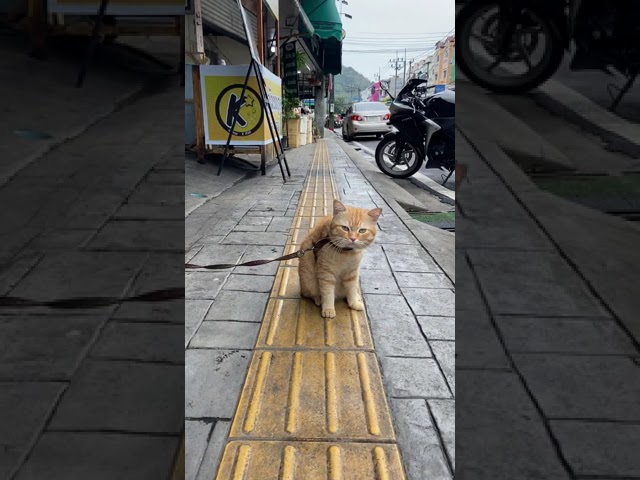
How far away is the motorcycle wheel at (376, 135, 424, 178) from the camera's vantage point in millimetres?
6863

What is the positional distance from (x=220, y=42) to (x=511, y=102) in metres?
7.18

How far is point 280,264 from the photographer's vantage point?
281 cm

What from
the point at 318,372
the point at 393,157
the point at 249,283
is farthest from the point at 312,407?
the point at 393,157

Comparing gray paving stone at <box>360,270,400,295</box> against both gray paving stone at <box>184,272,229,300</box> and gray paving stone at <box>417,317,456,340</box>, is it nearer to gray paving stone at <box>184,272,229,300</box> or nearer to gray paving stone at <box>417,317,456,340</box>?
gray paving stone at <box>417,317,456,340</box>

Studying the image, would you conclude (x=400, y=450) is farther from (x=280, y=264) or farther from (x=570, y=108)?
(x=280, y=264)

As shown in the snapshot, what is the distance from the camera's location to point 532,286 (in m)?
1.11

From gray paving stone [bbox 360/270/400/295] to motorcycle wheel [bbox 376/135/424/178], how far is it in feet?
14.5

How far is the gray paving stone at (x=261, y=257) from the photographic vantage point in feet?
8.77

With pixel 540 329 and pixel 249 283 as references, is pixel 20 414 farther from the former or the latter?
pixel 249 283

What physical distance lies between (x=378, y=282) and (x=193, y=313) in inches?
42.8

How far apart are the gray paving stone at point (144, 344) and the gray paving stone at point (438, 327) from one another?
119 cm

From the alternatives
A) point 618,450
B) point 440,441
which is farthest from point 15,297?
point 618,450

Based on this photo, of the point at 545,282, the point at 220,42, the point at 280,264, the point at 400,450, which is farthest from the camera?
the point at 220,42

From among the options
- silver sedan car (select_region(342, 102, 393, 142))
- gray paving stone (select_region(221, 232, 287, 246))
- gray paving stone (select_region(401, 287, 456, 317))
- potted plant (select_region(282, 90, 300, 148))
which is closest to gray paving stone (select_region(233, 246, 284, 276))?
gray paving stone (select_region(221, 232, 287, 246))
